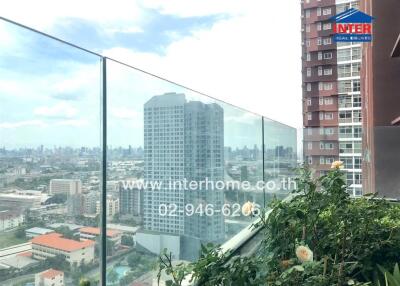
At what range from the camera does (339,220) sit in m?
1.56

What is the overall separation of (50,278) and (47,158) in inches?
11.9

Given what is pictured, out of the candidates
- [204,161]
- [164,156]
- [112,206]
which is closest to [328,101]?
[204,161]

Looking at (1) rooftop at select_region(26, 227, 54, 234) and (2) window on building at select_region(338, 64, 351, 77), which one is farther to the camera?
(2) window on building at select_region(338, 64, 351, 77)

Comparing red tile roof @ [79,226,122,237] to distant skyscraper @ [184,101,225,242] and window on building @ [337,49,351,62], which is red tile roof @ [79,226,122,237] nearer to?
distant skyscraper @ [184,101,225,242]

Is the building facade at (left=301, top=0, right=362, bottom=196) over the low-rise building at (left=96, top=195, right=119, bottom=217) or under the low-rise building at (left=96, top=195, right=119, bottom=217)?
over

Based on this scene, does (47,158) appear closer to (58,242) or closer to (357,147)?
(58,242)

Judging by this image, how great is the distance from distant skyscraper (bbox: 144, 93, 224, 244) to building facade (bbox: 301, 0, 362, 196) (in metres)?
2.39

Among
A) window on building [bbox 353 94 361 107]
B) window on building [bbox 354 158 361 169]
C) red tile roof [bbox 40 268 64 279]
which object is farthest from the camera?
window on building [bbox 353 94 361 107]

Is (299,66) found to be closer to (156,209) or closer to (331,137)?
(331,137)

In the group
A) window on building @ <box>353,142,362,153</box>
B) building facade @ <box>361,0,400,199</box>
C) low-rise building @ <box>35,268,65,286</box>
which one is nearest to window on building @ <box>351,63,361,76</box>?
building facade @ <box>361,0,400,199</box>

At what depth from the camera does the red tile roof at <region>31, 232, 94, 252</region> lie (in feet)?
2.92

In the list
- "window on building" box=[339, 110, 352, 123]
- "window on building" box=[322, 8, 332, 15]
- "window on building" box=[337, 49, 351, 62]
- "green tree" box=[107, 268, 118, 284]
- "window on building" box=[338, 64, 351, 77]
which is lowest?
"green tree" box=[107, 268, 118, 284]

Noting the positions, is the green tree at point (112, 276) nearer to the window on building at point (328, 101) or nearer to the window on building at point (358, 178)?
the window on building at point (358, 178)

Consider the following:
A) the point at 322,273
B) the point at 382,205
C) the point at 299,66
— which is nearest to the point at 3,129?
the point at 322,273
